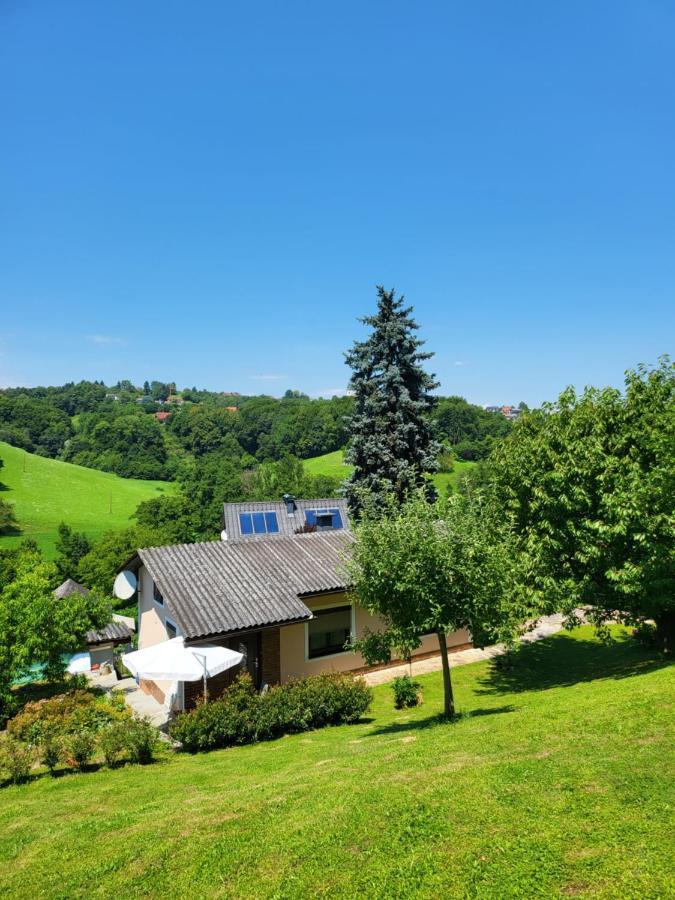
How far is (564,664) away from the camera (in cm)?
1897

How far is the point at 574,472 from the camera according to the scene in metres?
15.5

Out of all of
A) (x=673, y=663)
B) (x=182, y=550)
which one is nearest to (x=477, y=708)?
(x=673, y=663)

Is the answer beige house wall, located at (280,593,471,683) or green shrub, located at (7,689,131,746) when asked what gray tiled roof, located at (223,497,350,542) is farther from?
green shrub, located at (7,689,131,746)

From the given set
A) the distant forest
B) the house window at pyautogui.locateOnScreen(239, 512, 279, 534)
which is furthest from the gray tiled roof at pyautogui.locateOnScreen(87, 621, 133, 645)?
the distant forest

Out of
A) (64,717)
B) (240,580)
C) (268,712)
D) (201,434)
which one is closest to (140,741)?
(268,712)

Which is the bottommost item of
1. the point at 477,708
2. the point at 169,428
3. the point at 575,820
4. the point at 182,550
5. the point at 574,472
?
the point at 477,708

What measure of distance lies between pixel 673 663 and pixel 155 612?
53.8ft

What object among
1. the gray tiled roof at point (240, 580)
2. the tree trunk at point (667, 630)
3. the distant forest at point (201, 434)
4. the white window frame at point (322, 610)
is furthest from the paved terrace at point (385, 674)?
the distant forest at point (201, 434)

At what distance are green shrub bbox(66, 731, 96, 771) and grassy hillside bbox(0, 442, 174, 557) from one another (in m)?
71.6

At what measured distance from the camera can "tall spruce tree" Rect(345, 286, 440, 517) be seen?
94.0 feet

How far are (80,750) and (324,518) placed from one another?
22584 mm

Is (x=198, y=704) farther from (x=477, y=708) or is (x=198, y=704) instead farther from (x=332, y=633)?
(x=477, y=708)

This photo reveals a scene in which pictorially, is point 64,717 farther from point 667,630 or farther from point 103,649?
point 103,649

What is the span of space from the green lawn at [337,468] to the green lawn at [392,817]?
271 ft
